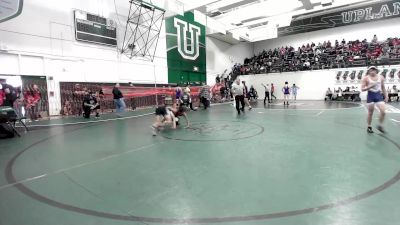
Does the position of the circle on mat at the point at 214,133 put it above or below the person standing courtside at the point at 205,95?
below

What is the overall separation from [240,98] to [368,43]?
1691 cm

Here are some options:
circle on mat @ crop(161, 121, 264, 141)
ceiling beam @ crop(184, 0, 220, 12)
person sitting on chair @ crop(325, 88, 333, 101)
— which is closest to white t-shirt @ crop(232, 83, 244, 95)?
circle on mat @ crop(161, 121, 264, 141)

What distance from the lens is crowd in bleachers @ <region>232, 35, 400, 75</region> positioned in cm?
1905

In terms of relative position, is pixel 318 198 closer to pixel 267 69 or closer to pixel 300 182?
pixel 300 182

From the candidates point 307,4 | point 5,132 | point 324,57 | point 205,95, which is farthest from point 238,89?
point 324,57

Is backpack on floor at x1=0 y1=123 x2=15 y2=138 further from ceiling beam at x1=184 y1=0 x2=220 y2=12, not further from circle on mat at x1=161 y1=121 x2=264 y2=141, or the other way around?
ceiling beam at x1=184 y1=0 x2=220 y2=12

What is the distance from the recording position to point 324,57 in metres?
22.0

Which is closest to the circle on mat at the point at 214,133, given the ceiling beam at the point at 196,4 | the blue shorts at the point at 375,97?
the blue shorts at the point at 375,97

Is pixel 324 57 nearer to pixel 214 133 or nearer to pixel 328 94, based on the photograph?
pixel 328 94

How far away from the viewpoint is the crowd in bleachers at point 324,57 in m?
19.0

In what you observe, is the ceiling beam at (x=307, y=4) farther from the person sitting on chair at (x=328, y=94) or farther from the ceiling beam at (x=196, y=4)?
the person sitting on chair at (x=328, y=94)

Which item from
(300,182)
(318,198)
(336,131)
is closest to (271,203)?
(318,198)

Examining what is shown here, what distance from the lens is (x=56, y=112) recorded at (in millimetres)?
12273

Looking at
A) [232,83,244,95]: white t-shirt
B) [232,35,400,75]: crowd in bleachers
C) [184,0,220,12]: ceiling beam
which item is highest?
[184,0,220,12]: ceiling beam
